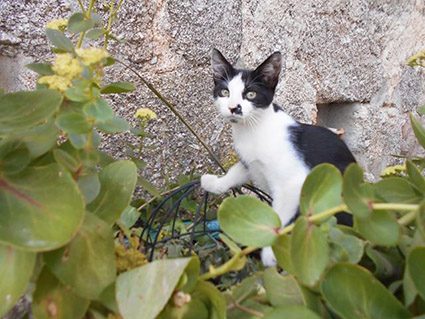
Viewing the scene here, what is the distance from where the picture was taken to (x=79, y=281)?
1.26 ft

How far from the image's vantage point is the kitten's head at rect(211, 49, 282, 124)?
986 mm

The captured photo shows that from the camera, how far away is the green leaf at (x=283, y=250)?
1.34 feet

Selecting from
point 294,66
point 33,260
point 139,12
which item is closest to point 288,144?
point 139,12

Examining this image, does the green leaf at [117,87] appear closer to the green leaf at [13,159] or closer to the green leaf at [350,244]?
the green leaf at [13,159]

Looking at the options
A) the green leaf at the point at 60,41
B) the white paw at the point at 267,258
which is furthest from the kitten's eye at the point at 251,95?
the green leaf at the point at 60,41

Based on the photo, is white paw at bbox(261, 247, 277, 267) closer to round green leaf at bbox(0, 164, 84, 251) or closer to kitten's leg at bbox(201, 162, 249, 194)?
kitten's leg at bbox(201, 162, 249, 194)

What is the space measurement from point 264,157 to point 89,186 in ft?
1.87

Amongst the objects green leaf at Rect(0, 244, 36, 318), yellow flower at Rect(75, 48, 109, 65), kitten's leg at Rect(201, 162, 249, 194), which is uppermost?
yellow flower at Rect(75, 48, 109, 65)

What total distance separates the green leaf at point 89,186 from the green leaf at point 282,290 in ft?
0.51

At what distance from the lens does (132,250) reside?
46cm

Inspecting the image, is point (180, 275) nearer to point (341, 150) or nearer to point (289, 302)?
point (289, 302)

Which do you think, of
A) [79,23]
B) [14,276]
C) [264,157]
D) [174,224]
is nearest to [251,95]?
[264,157]

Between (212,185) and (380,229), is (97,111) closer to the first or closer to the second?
(380,229)

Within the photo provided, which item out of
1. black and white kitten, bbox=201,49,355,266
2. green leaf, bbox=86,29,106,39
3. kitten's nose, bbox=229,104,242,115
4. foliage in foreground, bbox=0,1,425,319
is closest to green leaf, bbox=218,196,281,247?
foliage in foreground, bbox=0,1,425,319
